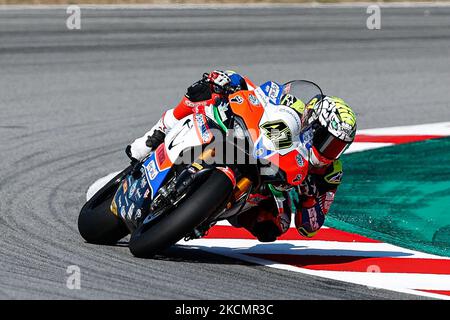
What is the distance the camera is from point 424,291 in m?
7.73

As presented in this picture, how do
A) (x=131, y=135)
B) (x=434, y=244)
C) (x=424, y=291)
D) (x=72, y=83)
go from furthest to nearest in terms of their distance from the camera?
(x=72, y=83) < (x=131, y=135) < (x=434, y=244) < (x=424, y=291)

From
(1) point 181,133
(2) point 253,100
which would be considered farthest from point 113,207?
(2) point 253,100

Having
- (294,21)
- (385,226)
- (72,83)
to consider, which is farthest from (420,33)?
(385,226)

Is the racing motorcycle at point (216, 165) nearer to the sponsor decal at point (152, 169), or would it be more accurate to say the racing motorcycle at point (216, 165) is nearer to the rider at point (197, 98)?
the sponsor decal at point (152, 169)

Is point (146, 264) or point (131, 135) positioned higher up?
point (146, 264)

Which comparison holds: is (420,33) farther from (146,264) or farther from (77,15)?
(146,264)

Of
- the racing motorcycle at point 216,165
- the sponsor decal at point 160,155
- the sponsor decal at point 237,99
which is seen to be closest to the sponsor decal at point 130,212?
the racing motorcycle at point 216,165

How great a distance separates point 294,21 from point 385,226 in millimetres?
11072

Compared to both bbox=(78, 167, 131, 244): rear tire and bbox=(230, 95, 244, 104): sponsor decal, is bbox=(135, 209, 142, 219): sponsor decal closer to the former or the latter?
bbox=(78, 167, 131, 244): rear tire

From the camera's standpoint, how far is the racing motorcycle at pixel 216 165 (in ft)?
24.9

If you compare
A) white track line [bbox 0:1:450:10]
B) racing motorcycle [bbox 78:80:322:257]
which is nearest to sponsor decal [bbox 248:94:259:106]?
racing motorcycle [bbox 78:80:322:257]

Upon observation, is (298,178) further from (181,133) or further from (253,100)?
(181,133)

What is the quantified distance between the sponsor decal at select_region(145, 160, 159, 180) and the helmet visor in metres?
1.14

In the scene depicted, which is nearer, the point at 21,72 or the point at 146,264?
the point at 146,264
